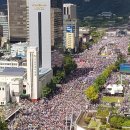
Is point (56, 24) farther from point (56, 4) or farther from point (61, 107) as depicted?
point (61, 107)

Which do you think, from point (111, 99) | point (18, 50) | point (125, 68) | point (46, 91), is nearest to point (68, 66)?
point (125, 68)

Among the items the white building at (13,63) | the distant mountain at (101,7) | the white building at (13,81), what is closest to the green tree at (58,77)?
the white building at (13,63)

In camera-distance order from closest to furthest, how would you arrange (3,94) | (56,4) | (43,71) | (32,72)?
(3,94)
(32,72)
(43,71)
(56,4)

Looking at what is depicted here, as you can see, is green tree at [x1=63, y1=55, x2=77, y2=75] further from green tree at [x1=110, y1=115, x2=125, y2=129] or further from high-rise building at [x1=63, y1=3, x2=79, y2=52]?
green tree at [x1=110, y1=115, x2=125, y2=129]

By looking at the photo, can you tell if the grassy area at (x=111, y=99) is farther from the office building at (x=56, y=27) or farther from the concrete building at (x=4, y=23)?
the concrete building at (x=4, y=23)

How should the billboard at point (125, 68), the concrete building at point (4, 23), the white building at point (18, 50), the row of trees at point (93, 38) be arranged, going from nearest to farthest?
1. the billboard at point (125, 68)
2. the white building at point (18, 50)
3. the concrete building at point (4, 23)
4. the row of trees at point (93, 38)

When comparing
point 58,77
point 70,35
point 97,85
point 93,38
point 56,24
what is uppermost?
point 56,24

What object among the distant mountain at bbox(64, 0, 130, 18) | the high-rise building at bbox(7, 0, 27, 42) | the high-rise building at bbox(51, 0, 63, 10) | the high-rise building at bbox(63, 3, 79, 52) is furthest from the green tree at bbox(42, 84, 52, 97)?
the distant mountain at bbox(64, 0, 130, 18)
